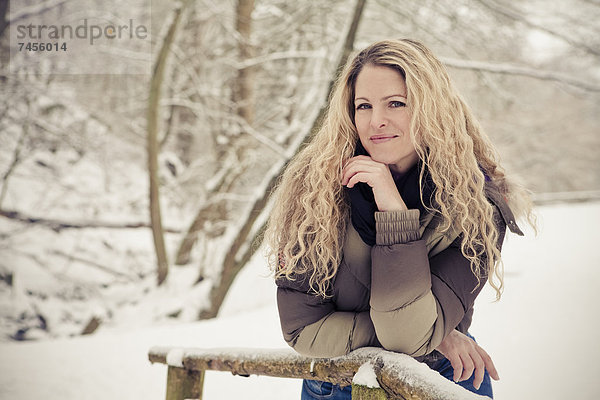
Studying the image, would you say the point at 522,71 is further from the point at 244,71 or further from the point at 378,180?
the point at 378,180

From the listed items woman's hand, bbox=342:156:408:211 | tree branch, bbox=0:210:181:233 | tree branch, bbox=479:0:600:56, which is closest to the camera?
woman's hand, bbox=342:156:408:211

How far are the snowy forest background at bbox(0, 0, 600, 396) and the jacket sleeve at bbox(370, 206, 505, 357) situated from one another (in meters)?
3.64

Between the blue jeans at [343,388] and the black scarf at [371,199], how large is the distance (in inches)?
19.3

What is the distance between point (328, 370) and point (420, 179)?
→ 23.8 inches

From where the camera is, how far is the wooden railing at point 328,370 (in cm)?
106

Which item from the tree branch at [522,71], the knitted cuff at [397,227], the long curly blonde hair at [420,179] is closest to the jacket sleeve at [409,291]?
the knitted cuff at [397,227]

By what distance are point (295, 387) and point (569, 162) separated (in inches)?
706

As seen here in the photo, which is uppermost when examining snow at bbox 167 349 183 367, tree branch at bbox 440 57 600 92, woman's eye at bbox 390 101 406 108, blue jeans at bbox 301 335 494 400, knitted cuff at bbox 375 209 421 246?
tree branch at bbox 440 57 600 92

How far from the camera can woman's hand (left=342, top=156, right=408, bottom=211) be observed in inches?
53.7

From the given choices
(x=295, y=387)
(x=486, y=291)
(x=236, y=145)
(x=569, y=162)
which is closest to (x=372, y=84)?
(x=295, y=387)

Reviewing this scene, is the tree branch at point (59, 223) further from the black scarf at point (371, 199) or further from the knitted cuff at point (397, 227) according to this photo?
the knitted cuff at point (397, 227)

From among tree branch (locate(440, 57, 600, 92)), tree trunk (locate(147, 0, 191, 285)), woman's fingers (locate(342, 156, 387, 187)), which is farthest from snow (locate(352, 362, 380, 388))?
tree trunk (locate(147, 0, 191, 285))

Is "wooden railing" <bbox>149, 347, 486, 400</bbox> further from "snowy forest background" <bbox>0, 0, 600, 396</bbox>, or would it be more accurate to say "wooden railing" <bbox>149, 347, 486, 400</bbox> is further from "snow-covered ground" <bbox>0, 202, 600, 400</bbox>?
"snowy forest background" <bbox>0, 0, 600, 396</bbox>

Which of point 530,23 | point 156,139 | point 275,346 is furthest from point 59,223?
point 530,23
